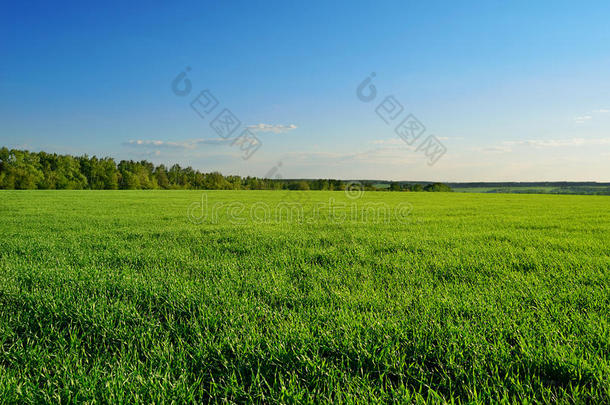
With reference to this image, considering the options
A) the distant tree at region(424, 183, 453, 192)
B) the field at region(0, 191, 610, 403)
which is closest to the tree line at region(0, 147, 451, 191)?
the distant tree at region(424, 183, 453, 192)

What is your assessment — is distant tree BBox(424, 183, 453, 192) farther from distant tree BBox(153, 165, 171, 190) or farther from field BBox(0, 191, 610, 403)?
field BBox(0, 191, 610, 403)

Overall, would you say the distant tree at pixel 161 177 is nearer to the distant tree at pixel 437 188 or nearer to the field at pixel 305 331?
the distant tree at pixel 437 188

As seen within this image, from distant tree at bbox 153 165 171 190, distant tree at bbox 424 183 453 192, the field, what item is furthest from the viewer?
distant tree at bbox 153 165 171 190

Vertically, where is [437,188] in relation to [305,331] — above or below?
above

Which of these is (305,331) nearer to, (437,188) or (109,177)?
(437,188)

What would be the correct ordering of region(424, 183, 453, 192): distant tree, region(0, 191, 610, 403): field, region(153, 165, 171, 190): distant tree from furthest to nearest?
region(153, 165, 171, 190): distant tree
region(424, 183, 453, 192): distant tree
region(0, 191, 610, 403): field

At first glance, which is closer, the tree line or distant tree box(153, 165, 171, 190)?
the tree line

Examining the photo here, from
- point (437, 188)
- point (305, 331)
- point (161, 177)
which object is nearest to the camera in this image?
point (305, 331)

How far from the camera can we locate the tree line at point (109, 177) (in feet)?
239

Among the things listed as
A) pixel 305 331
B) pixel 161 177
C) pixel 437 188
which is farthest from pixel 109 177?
pixel 305 331

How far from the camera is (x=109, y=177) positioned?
89.1 m

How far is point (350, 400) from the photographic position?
1.68 metres

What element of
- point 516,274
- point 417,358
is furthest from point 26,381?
point 516,274

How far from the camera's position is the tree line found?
72750 mm
